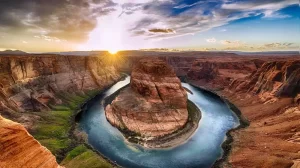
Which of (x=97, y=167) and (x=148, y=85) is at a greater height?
(x=148, y=85)

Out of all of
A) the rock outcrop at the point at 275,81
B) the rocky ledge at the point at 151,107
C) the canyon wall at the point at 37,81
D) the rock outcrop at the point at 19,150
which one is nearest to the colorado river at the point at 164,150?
the rocky ledge at the point at 151,107

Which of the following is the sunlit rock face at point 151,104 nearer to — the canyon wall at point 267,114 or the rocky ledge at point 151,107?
the rocky ledge at point 151,107

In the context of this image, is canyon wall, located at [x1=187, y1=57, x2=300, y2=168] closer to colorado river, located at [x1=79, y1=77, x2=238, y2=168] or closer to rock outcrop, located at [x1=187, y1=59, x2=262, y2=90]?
rock outcrop, located at [x1=187, y1=59, x2=262, y2=90]

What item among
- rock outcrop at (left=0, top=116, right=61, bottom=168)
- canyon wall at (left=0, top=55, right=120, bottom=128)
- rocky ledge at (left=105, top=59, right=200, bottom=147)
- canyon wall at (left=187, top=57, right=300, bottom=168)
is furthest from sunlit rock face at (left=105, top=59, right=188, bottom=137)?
rock outcrop at (left=0, top=116, right=61, bottom=168)

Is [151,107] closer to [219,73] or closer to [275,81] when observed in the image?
[275,81]

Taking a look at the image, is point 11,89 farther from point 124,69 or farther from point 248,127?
point 124,69

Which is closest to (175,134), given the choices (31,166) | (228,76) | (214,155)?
(214,155)

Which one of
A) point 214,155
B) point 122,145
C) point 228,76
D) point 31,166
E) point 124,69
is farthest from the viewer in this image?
point 124,69

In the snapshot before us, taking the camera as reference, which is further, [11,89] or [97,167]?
[11,89]
